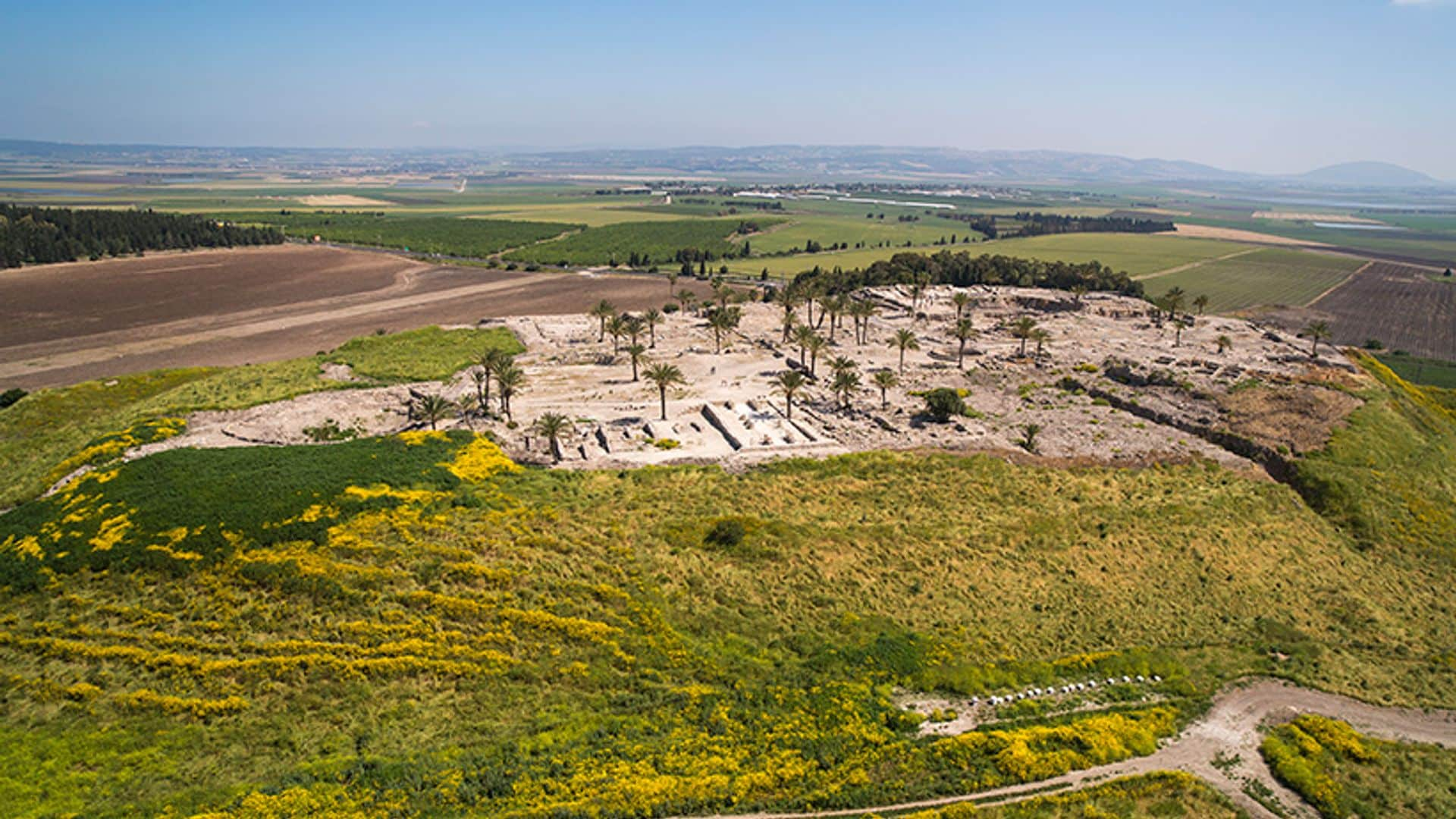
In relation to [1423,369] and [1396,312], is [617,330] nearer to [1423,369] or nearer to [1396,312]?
[1423,369]

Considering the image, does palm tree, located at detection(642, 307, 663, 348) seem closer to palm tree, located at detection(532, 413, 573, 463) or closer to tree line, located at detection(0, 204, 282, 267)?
palm tree, located at detection(532, 413, 573, 463)

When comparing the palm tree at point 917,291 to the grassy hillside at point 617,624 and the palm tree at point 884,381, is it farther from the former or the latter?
the grassy hillside at point 617,624

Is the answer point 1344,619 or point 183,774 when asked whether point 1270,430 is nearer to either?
point 1344,619

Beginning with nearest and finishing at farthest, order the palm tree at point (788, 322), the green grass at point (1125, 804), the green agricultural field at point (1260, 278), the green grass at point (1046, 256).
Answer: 1. the green grass at point (1125, 804)
2. the palm tree at point (788, 322)
3. the green agricultural field at point (1260, 278)
4. the green grass at point (1046, 256)

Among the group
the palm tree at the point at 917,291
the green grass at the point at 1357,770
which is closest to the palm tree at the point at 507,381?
the green grass at the point at 1357,770

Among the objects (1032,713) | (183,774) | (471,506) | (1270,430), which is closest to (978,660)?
(1032,713)

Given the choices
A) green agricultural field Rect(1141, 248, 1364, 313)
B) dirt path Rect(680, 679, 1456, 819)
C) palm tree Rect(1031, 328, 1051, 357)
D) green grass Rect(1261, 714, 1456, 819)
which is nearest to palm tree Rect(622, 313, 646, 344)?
palm tree Rect(1031, 328, 1051, 357)
